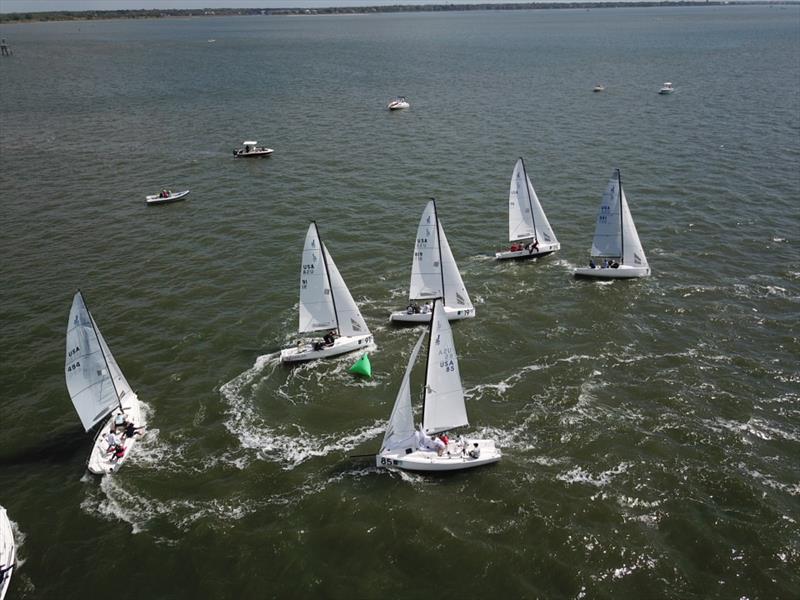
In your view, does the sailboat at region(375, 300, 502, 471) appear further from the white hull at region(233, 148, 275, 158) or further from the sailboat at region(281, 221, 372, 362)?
the white hull at region(233, 148, 275, 158)

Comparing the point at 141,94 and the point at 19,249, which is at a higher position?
the point at 141,94

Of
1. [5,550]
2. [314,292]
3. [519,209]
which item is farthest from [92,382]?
[519,209]

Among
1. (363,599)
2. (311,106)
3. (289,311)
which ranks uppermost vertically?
(311,106)

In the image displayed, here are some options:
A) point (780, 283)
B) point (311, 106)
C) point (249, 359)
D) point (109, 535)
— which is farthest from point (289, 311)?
point (311, 106)

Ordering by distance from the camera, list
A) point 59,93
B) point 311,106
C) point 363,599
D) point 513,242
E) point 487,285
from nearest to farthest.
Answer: point 363,599
point 487,285
point 513,242
point 311,106
point 59,93

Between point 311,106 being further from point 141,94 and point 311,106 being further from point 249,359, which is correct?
point 249,359

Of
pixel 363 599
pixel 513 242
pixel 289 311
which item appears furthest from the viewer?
pixel 513 242

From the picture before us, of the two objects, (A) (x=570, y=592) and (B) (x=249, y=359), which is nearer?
(A) (x=570, y=592)

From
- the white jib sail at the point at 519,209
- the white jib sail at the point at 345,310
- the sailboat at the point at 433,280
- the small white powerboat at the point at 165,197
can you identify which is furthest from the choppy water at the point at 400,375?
the white jib sail at the point at 519,209
